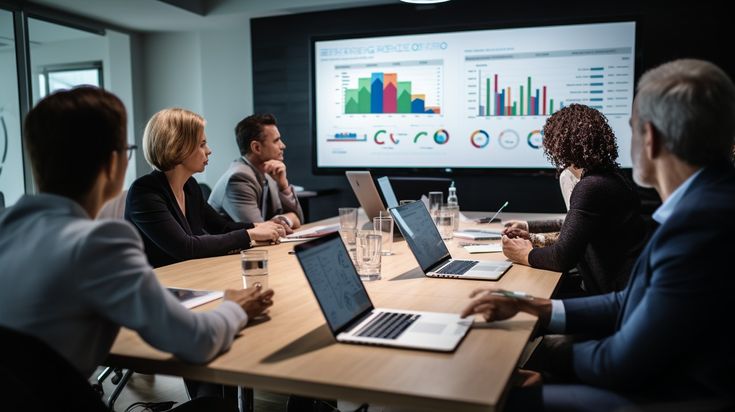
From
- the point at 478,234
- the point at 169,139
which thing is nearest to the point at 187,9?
the point at 169,139

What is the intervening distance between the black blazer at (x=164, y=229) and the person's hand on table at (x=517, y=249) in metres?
1.05

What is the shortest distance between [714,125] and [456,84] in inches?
154

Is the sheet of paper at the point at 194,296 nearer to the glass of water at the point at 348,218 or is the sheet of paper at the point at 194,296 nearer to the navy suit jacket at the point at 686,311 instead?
the glass of water at the point at 348,218

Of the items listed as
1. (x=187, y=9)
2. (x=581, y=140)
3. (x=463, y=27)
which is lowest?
(x=581, y=140)

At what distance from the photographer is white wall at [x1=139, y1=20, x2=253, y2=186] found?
6.03 meters

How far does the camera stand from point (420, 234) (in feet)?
7.00

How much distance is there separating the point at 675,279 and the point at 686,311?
0.06m

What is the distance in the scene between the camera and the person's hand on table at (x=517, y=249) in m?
2.24

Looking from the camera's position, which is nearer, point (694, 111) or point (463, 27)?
point (694, 111)

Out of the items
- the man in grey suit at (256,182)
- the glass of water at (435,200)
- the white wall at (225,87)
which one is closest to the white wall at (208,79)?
the white wall at (225,87)

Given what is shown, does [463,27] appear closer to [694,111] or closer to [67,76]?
[67,76]

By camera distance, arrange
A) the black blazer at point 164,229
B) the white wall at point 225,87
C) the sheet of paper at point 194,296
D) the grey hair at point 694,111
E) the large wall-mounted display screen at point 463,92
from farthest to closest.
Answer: the white wall at point 225,87
the large wall-mounted display screen at point 463,92
the black blazer at point 164,229
the sheet of paper at point 194,296
the grey hair at point 694,111

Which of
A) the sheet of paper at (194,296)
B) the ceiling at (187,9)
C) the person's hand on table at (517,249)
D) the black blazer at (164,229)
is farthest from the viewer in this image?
the ceiling at (187,9)

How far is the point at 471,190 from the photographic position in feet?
17.2
